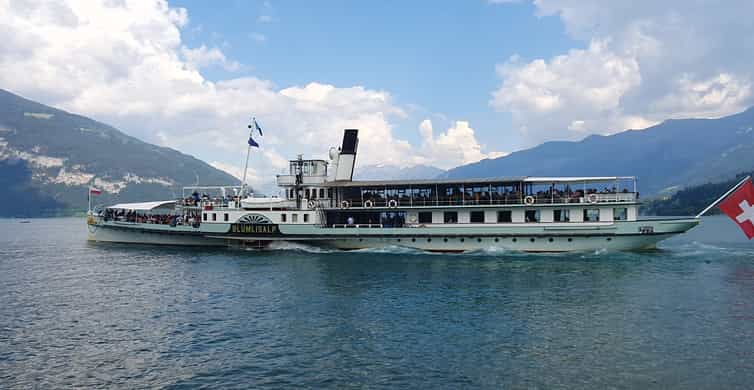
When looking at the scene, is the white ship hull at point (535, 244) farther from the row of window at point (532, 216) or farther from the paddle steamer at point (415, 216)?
the row of window at point (532, 216)

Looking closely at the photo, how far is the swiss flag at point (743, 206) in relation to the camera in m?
33.3

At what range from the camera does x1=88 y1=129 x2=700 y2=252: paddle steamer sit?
3903 centimetres

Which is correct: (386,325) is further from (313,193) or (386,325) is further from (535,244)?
(313,193)

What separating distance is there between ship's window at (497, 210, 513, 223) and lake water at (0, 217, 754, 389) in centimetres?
580

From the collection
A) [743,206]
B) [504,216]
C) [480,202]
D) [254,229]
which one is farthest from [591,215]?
[254,229]

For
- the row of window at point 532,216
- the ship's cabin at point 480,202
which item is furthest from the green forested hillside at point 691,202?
the ship's cabin at point 480,202

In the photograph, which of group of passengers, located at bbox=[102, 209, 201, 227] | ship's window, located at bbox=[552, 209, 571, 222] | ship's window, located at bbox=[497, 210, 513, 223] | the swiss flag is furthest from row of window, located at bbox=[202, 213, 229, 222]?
the swiss flag

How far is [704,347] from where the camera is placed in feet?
57.9

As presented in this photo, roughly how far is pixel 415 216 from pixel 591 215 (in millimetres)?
14785

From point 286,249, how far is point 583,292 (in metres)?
27.1

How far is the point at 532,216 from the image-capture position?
4041 centimetres

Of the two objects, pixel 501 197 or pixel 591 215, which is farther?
pixel 501 197

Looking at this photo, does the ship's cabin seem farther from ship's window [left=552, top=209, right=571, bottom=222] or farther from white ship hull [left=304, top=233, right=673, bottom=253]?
white ship hull [left=304, top=233, right=673, bottom=253]

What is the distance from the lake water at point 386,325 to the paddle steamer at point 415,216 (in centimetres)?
363
